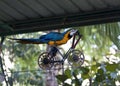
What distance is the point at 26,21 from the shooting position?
2.44m

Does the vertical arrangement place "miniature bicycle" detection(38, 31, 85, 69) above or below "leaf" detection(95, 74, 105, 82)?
above

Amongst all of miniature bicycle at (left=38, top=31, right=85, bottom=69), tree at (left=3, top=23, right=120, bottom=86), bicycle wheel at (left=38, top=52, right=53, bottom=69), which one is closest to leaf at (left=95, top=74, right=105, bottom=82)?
tree at (left=3, top=23, right=120, bottom=86)

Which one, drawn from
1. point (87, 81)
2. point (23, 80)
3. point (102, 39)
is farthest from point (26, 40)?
point (23, 80)

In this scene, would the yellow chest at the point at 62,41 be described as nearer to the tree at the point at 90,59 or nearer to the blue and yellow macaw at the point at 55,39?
the blue and yellow macaw at the point at 55,39

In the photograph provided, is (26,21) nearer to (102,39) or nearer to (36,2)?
(36,2)

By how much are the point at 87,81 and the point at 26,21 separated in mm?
652

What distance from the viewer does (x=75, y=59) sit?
90.8 inches

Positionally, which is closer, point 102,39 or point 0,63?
point 0,63

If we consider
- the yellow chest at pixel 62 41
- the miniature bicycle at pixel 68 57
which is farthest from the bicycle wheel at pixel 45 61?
the yellow chest at pixel 62 41

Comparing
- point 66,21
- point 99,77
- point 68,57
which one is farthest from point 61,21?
point 99,77

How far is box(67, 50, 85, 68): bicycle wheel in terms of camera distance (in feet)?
7.54

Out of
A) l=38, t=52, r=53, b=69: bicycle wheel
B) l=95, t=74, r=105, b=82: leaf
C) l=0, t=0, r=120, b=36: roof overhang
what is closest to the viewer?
l=0, t=0, r=120, b=36: roof overhang

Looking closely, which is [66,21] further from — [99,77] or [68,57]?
[99,77]

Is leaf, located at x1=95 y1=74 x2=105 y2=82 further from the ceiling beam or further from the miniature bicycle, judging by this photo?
the ceiling beam
